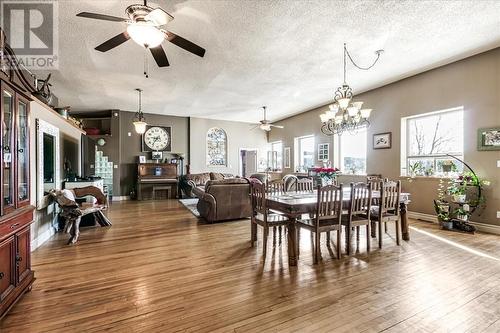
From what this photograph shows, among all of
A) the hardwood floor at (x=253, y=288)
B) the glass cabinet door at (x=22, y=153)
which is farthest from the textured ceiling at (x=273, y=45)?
the hardwood floor at (x=253, y=288)

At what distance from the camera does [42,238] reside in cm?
381

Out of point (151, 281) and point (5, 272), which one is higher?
point (5, 272)

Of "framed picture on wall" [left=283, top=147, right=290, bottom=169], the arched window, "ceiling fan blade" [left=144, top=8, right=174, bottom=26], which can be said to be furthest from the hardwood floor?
the arched window

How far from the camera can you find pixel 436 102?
494cm

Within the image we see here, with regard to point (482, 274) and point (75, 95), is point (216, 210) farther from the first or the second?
point (75, 95)

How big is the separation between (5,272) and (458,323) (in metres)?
3.56

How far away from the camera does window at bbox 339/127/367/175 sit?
6732 mm

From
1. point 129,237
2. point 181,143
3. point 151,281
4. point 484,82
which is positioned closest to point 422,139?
point 484,82

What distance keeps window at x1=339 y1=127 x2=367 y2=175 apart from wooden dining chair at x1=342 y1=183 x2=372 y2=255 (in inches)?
142

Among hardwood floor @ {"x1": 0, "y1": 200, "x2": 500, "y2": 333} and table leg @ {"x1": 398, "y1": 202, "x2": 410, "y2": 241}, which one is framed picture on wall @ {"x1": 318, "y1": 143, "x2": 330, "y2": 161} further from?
hardwood floor @ {"x1": 0, "y1": 200, "x2": 500, "y2": 333}

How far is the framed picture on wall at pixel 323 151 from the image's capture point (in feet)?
25.4

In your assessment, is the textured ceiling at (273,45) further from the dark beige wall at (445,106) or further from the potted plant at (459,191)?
the potted plant at (459,191)

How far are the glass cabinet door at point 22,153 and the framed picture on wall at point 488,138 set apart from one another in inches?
259

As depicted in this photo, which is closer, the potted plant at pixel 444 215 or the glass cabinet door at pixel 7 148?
the glass cabinet door at pixel 7 148
